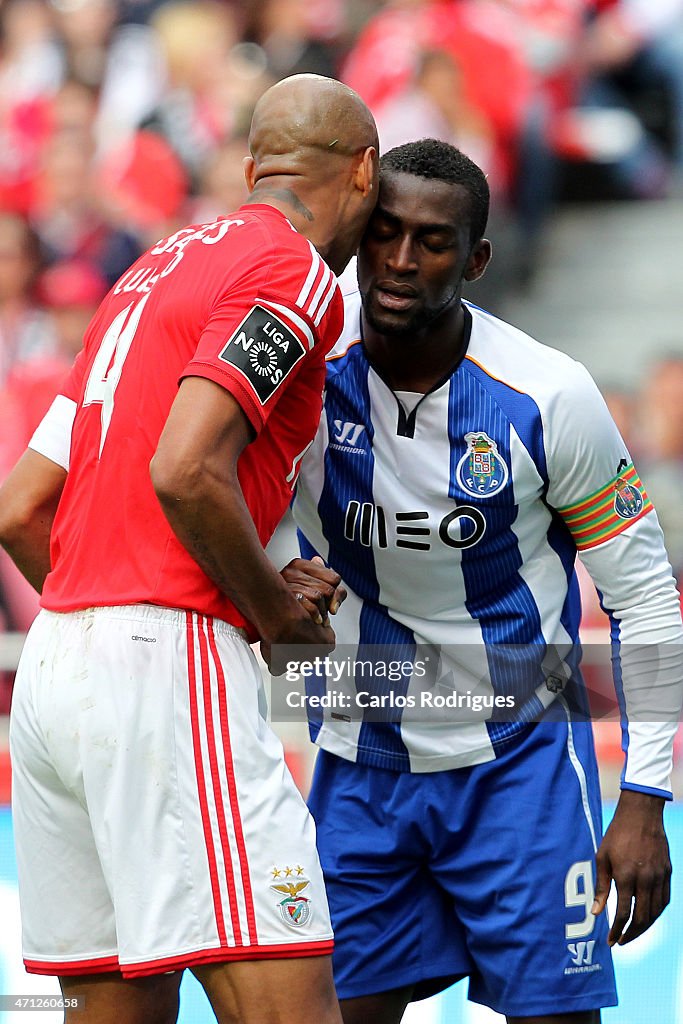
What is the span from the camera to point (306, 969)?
236 centimetres

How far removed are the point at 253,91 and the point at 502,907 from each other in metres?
6.73

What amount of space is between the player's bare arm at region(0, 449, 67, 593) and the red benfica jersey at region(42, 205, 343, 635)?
21 cm

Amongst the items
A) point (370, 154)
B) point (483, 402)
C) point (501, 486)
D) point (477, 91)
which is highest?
point (477, 91)

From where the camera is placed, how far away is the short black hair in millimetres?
2957

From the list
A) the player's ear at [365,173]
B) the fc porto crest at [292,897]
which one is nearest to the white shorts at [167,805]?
the fc porto crest at [292,897]

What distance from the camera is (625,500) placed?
3.02m

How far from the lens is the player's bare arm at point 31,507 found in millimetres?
2811

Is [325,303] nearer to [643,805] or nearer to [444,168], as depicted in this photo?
[444,168]

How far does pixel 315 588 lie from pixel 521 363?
815mm

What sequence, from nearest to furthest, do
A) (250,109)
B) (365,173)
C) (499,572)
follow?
(365,173) → (499,572) → (250,109)

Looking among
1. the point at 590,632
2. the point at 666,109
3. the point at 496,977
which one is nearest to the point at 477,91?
the point at 666,109

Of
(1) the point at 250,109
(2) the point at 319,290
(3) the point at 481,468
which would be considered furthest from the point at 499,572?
(1) the point at 250,109

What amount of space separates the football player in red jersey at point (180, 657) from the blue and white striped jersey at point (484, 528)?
1.63ft

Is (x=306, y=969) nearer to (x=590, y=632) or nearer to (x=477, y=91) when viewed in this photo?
(x=590, y=632)
